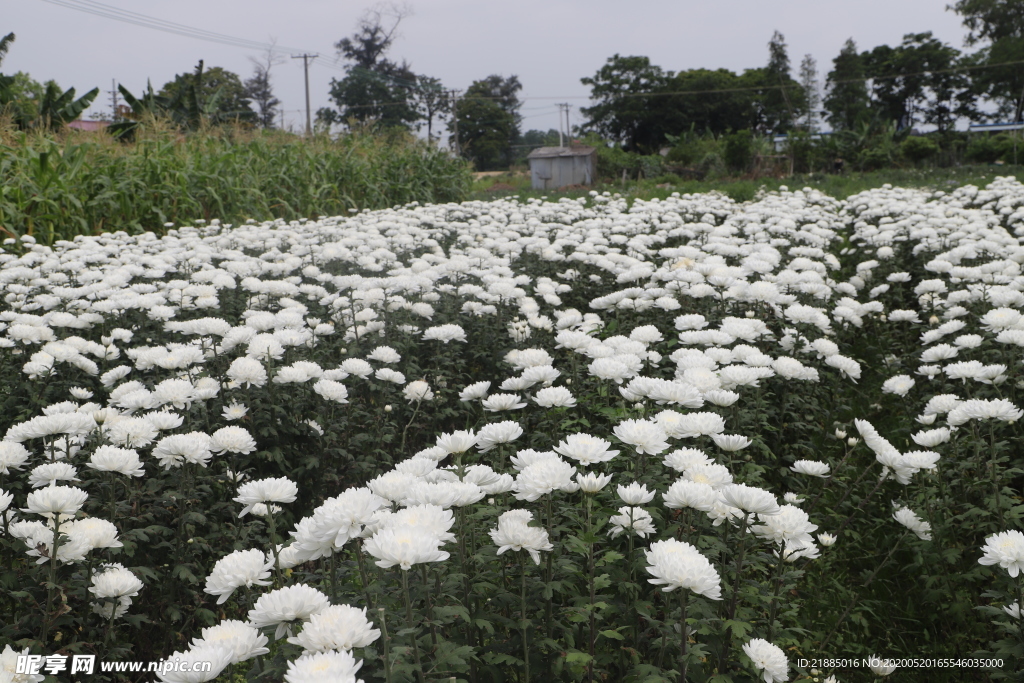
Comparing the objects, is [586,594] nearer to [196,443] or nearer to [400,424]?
[196,443]

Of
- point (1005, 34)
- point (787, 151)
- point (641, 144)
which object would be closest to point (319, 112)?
point (641, 144)

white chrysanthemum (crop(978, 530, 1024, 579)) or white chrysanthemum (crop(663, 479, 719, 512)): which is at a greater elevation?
white chrysanthemum (crop(663, 479, 719, 512))

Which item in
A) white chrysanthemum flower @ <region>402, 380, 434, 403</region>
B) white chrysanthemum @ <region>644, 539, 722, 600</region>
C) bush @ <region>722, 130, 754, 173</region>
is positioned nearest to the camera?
white chrysanthemum @ <region>644, 539, 722, 600</region>

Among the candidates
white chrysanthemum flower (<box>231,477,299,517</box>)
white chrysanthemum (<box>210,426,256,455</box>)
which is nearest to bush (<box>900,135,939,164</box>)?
white chrysanthemum (<box>210,426,256,455</box>)

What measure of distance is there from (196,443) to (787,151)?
1377 inches

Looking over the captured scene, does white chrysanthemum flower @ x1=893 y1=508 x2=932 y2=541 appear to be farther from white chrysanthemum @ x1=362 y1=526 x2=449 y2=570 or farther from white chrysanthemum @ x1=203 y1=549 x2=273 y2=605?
white chrysanthemum @ x1=203 y1=549 x2=273 y2=605

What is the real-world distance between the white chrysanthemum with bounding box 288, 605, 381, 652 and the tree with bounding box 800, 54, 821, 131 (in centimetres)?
Answer: 6606

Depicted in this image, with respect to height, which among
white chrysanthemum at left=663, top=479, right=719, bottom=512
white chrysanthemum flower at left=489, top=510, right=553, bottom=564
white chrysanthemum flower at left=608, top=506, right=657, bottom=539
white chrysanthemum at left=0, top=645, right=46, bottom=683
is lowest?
white chrysanthemum at left=0, top=645, right=46, bottom=683

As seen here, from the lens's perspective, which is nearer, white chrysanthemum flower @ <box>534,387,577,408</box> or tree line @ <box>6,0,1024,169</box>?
white chrysanthemum flower @ <box>534,387,577,408</box>

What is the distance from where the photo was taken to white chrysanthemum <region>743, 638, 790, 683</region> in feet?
5.93

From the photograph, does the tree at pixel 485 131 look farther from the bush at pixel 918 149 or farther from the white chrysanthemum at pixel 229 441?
the white chrysanthemum at pixel 229 441

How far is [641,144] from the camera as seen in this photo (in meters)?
59.3

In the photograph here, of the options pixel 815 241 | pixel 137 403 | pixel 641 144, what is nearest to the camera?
pixel 137 403

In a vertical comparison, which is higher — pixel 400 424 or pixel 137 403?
pixel 137 403
